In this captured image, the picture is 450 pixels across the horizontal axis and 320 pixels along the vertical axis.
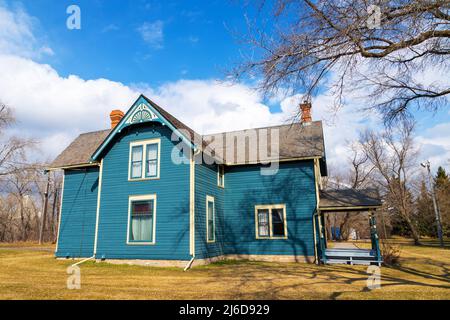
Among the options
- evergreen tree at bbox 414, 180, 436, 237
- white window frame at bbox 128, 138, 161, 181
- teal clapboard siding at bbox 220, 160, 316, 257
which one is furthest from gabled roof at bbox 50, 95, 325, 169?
evergreen tree at bbox 414, 180, 436, 237

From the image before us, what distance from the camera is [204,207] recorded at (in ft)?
52.7

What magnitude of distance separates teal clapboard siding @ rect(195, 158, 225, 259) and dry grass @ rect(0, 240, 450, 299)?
1293mm

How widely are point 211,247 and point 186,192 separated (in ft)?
11.0

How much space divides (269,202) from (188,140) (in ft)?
19.4

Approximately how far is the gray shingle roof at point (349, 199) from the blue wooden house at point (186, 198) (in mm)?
51

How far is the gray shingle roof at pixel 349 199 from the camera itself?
16156 mm

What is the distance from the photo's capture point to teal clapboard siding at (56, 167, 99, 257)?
17797mm

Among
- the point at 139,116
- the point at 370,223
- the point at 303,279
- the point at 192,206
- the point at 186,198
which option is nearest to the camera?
the point at 303,279

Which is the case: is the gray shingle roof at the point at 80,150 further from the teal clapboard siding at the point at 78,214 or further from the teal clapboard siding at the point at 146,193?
the teal clapboard siding at the point at 146,193

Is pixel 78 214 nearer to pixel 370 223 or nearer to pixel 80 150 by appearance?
pixel 80 150

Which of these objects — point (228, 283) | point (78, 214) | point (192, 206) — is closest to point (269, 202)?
point (192, 206)

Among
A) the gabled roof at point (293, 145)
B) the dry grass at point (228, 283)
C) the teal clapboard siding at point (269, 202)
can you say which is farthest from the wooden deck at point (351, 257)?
the gabled roof at point (293, 145)
